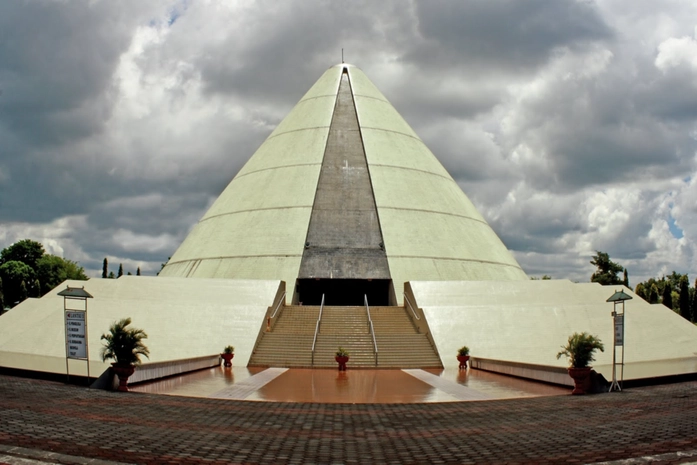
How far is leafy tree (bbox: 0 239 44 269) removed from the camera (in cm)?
7388

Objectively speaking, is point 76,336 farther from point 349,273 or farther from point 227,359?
point 349,273

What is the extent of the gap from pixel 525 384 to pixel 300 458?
963 cm

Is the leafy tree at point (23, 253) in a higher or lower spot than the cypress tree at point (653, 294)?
higher

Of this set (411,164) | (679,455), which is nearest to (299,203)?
(411,164)

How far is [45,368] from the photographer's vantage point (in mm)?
14227

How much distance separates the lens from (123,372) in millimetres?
12508

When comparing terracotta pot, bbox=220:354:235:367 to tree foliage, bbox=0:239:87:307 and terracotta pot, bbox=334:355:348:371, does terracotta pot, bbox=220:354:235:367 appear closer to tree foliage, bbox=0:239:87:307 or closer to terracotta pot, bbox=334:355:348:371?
terracotta pot, bbox=334:355:348:371

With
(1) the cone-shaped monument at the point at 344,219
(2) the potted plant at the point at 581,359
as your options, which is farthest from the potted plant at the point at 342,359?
(1) the cone-shaped monument at the point at 344,219

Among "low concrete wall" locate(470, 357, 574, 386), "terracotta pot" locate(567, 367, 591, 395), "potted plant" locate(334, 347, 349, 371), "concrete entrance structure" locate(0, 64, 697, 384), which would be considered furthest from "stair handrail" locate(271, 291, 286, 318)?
"terracotta pot" locate(567, 367, 591, 395)

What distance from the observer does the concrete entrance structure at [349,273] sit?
1886 centimetres

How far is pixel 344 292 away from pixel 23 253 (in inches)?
2354

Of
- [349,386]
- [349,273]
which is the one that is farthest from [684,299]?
[349,386]

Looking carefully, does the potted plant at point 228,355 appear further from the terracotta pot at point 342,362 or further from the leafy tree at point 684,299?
the leafy tree at point 684,299

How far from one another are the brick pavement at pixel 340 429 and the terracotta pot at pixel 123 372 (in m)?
0.79
